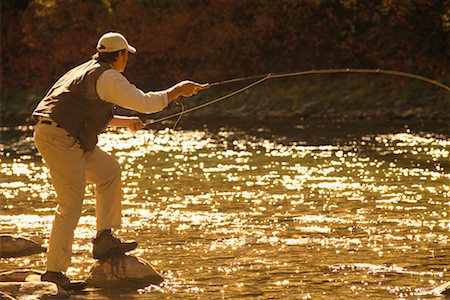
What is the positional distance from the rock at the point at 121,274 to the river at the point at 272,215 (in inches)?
6.7

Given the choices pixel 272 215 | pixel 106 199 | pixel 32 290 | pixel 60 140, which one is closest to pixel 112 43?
pixel 60 140

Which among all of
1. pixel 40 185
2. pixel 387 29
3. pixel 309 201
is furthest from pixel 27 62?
pixel 309 201

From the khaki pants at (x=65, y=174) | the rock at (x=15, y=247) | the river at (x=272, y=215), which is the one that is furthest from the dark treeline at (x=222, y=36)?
the khaki pants at (x=65, y=174)

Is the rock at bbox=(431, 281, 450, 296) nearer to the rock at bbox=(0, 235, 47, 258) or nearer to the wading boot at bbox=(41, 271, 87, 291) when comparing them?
the wading boot at bbox=(41, 271, 87, 291)

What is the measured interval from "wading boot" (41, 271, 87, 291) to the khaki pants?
4 cm

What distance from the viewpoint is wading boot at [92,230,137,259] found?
30.6 ft

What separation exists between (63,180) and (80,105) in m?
0.53

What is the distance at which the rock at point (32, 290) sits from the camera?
8617 mm

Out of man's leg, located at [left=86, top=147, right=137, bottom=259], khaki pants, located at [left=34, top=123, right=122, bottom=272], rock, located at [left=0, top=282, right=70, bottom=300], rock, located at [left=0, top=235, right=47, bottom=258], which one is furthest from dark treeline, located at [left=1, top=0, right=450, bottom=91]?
rock, located at [left=0, top=282, right=70, bottom=300]

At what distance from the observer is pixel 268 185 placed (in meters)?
16.1

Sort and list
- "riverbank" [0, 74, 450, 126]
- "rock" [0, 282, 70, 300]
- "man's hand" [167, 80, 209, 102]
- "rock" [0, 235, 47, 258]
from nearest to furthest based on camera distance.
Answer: "rock" [0, 282, 70, 300] → "man's hand" [167, 80, 209, 102] → "rock" [0, 235, 47, 258] → "riverbank" [0, 74, 450, 126]

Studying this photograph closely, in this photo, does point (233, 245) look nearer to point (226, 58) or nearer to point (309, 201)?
point (309, 201)

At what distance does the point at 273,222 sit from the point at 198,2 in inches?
1084

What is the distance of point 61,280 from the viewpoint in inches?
352
